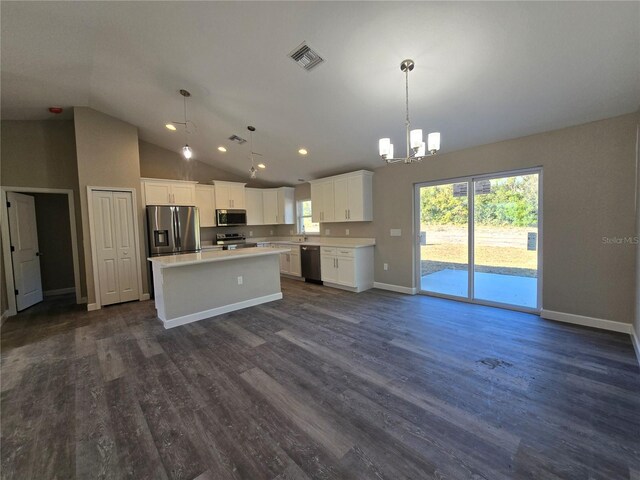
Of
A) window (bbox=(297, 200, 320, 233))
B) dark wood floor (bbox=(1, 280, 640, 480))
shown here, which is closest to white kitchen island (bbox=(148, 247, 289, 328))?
dark wood floor (bbox=(1, 280, 640, 480))

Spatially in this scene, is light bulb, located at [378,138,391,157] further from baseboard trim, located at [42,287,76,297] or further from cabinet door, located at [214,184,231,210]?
baseboard trim, located at [42,287,76,297]

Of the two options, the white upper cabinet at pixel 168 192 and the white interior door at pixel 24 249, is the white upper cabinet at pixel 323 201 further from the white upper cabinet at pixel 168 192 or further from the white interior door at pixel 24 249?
the white interior door at pixel 24 249

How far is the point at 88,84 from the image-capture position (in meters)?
3.75

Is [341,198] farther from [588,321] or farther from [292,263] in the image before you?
[588,321]

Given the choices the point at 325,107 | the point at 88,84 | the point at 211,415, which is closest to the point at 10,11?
the point at 88,84

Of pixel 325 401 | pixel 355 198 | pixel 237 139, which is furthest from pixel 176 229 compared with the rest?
pixel 325 401

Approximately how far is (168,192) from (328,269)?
372cm

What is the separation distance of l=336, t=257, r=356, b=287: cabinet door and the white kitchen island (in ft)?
4.38

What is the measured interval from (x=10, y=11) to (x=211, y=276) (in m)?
3.32

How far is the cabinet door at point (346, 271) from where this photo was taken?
5.21m

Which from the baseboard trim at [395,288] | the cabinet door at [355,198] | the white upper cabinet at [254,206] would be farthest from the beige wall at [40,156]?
the baseboard trim at [395,288]

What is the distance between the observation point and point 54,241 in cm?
551

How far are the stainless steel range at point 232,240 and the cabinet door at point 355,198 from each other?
2950 mm

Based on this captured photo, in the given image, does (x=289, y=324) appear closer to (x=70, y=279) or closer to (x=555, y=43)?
(x=555, y=43)
